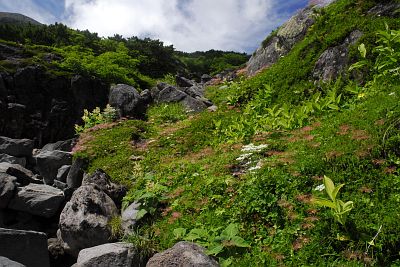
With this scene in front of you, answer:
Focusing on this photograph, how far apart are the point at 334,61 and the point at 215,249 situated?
1161 cm

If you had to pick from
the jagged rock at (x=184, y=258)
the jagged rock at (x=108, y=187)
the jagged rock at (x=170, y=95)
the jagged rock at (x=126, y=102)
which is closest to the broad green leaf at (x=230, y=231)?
the jagged rock at (x=184, y=258)

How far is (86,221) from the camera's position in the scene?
8.88 meters

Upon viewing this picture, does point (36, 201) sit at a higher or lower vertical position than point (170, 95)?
lower

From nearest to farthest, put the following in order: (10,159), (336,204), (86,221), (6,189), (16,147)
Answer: (336,204), (86,221), (6,189), (10,159), (16,147)

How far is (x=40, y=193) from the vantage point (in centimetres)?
1162

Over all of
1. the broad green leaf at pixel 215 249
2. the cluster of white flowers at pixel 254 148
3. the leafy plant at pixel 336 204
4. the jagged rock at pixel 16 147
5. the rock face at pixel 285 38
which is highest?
the rock face at pixel 285 38

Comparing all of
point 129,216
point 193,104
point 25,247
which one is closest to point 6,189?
point 25,247

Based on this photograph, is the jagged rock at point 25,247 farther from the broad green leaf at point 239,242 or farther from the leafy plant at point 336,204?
the leafy plant at point 336,204

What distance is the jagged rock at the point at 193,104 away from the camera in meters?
21.4

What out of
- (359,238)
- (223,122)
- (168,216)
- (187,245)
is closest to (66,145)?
(223,122)

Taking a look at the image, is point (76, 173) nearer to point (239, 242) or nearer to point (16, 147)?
point (16, 147)

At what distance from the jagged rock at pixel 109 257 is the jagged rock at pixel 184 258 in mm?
1016

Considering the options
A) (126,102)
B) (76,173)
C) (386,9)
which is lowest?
(76,173)

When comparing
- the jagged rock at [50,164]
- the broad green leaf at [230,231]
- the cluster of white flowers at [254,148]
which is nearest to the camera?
the broad green leaf at [230,231]
